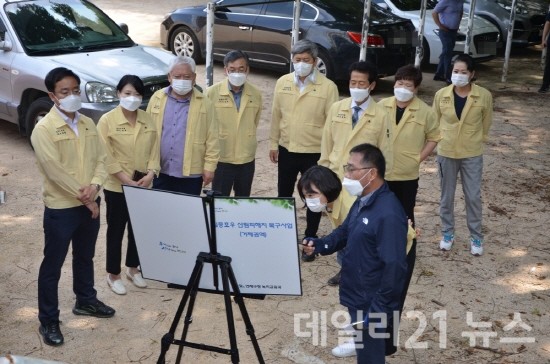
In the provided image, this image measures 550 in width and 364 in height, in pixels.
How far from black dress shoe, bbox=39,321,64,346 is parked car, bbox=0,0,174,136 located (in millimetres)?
3627

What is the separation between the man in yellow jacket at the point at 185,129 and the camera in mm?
6410

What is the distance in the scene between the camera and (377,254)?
4508 mm

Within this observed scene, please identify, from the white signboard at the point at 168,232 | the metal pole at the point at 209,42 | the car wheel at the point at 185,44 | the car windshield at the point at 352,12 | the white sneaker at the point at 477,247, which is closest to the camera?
the white signboard at the point at 168,232

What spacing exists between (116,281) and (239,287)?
220 cm

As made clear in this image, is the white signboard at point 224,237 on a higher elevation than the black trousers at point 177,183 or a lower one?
higher

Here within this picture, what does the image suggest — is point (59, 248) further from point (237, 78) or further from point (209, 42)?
point (209, 42)

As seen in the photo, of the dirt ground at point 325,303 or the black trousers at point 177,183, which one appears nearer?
the dirt ground at point 325,303

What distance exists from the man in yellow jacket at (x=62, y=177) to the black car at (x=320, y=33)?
6.98 metres

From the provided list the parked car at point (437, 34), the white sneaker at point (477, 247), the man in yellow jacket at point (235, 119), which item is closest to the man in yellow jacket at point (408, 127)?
the white sneaker at point (477, 247)

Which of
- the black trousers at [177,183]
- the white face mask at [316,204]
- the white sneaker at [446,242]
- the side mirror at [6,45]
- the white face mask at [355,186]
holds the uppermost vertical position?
the side mirror at [6,45]

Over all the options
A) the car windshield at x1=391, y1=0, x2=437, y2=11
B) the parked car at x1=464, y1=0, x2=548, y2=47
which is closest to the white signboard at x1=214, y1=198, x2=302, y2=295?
the car windshield at x1=391, y1=0, x2=437, y2=11

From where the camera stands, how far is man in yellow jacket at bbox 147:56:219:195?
6.41 meters

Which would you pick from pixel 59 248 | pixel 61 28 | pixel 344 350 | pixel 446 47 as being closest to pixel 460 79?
pixel 344 350

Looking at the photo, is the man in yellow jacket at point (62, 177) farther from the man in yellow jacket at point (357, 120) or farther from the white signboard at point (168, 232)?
the man in yellow jacket at point (357, 120)
